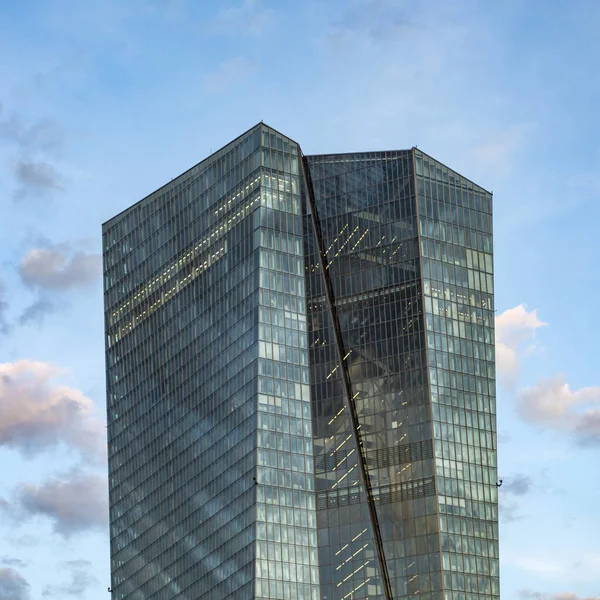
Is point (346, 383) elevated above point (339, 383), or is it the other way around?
point (346, 383)

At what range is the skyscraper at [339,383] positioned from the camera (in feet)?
583

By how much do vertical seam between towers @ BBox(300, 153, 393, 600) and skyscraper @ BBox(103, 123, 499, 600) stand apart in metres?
0.25

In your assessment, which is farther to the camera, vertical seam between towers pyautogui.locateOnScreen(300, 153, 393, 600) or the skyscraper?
vertical seam between towers pyautogui.locateOnScreen(300, 153, 393, 600)

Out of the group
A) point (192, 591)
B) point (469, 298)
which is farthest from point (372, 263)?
point (192, 591)

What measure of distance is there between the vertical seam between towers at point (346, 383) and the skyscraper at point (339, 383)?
0.82 feet

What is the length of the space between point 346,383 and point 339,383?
948mm

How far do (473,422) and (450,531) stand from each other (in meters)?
13.4

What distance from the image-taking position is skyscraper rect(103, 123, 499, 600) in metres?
178

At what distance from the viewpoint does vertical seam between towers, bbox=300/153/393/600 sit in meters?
178

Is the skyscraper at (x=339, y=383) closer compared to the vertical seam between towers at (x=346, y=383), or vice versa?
the skyscraper at (x=339, y=383)

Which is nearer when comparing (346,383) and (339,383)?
(339,383)

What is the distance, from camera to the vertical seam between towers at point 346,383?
17788cm

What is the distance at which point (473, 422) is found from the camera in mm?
184375

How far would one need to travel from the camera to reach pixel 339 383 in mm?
183250
